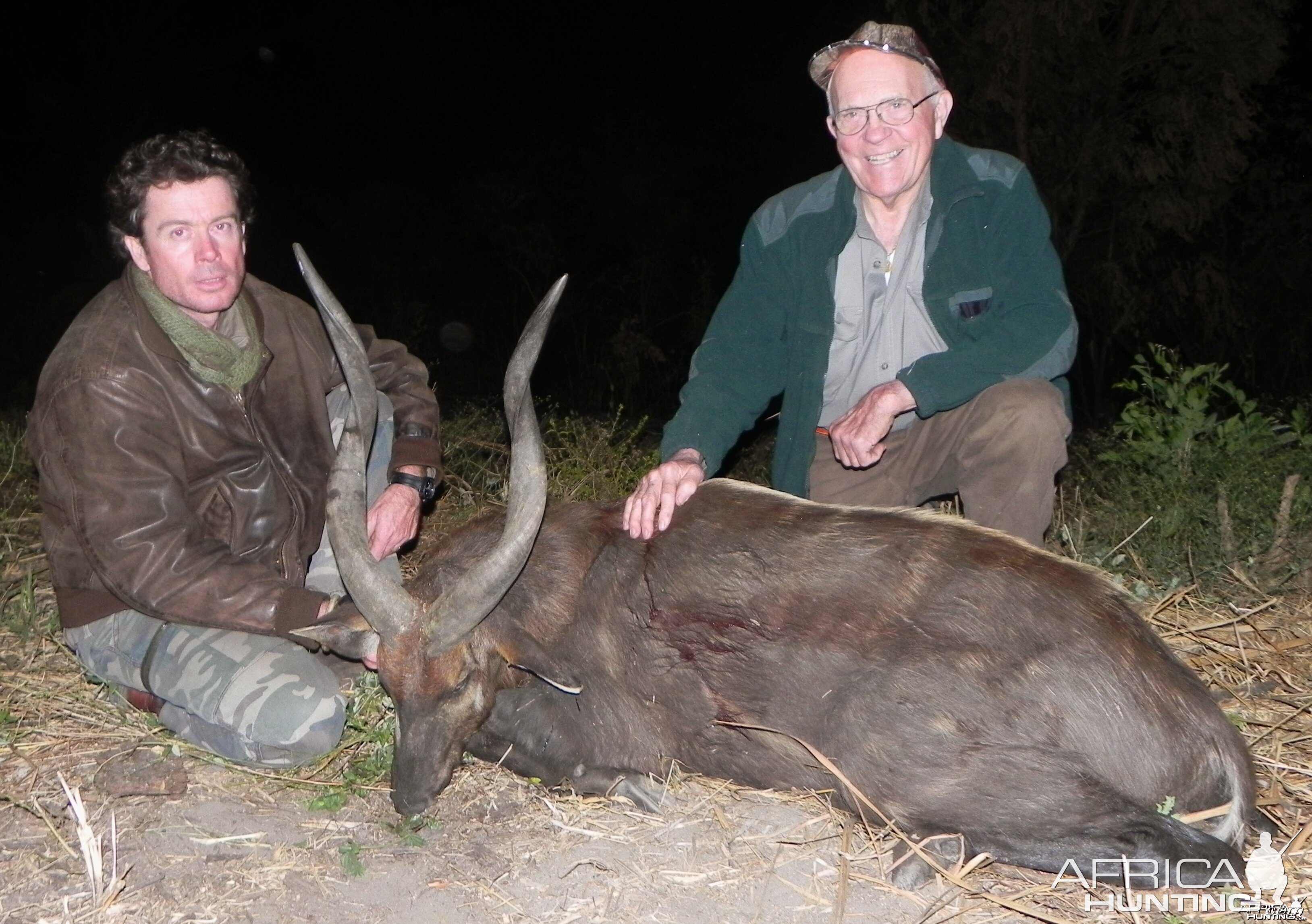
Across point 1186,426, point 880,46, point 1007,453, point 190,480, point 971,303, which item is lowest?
point 1186,426

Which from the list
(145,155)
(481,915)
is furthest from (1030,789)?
(145,155)

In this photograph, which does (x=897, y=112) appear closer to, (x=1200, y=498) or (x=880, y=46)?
(x=880, y=46)

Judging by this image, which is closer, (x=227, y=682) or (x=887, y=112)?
(x=227, y=682)

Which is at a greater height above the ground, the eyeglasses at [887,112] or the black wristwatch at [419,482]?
the eyeglasses at [887,112]

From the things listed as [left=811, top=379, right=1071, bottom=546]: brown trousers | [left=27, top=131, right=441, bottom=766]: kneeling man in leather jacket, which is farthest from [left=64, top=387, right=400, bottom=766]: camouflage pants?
[left=811, top=379, right=1071, bottom=546]: brown trousers

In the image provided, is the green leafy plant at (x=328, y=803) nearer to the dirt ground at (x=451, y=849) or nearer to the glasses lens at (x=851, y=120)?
the dirt ground at (x=451, y=849)

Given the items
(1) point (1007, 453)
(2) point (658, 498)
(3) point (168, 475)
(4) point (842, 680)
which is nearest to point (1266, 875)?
(4) point (842, 680)

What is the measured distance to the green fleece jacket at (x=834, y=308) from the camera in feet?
13.7

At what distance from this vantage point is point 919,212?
4473 mm

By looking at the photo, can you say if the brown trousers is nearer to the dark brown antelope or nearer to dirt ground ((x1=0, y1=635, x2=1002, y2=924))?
the dark brown antelope

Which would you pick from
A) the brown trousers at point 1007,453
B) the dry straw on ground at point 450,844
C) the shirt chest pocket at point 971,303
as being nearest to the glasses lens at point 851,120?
the shirt chest pocket at point 971,303

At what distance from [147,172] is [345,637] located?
5.32 ft

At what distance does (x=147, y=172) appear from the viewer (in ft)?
12.5

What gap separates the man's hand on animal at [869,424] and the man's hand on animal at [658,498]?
0.55 m
